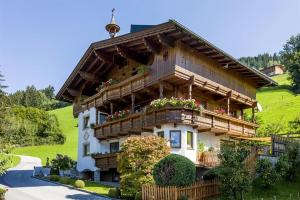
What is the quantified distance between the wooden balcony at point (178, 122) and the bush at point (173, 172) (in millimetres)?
5227

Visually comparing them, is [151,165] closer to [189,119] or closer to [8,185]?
Answer: [189,119]

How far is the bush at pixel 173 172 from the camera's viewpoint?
65.8 feet

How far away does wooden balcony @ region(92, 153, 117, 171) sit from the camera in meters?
31.0

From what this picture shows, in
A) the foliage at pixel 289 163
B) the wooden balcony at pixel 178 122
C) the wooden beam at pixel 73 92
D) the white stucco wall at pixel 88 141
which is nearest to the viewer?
the foliage at pixel 289 163

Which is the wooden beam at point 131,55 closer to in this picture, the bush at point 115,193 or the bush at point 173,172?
the bush at point 115,193

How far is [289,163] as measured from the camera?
74.3 ft

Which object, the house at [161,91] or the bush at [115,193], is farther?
the house at [161,91]

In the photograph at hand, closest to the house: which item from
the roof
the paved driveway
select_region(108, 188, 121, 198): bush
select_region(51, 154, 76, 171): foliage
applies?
the roof

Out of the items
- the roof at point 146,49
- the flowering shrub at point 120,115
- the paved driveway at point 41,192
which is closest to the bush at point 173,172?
the paved driveway at point 41,192

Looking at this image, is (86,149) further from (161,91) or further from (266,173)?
(266,173)

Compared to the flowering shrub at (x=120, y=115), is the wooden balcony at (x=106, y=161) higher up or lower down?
lower down

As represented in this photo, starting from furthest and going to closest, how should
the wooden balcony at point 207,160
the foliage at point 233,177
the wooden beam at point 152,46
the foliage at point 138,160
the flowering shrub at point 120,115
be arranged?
the flowering shrub at point 120,115 → the wooden beam at point 152,46 → the wooden balcony at point 207,160 → the foliage at point 138,160 → the foliage at point 233,177

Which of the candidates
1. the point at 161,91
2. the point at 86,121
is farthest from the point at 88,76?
the point at 161,91

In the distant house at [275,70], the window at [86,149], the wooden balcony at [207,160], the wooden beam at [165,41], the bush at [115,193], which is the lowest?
the bush at [115,193]
